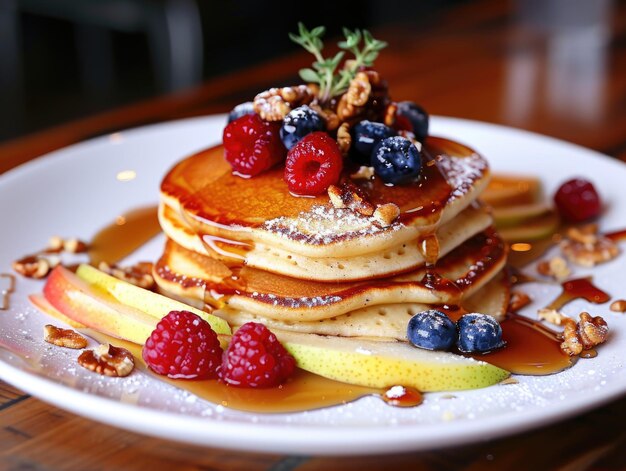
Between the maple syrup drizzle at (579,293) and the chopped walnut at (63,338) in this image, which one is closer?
the chopped walnut at (63,338)

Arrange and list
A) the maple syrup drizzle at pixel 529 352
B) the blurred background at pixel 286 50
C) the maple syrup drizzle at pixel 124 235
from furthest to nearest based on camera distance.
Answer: the blurred background at pixel 286 50 < the maple syrup drizzle at pixel 124 235 < the maple syrup drizzle at pixel 529 352

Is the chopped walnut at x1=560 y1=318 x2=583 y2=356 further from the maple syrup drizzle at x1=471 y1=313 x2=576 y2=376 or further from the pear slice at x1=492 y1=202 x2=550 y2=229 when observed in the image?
the pear slice at x1=492 y1=202 x2=550 y2=229

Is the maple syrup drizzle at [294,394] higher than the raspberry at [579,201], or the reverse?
the raspberry at [579,201]

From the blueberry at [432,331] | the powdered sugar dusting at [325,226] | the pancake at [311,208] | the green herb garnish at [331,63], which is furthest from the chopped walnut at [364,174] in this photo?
the blueberry at [432,331]

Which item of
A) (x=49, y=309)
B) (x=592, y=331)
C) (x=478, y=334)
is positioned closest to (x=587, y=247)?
(x=592, y=331)

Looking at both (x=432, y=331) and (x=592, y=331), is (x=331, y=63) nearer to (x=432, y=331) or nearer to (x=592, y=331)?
(x=432, y=331)

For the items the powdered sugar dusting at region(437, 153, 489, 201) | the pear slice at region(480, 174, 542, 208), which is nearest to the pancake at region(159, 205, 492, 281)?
the powdered sugar dusting at region(437, 153, 489, 201)

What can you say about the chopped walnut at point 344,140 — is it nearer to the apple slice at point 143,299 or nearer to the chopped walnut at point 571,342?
the apple slice at point 143,299
